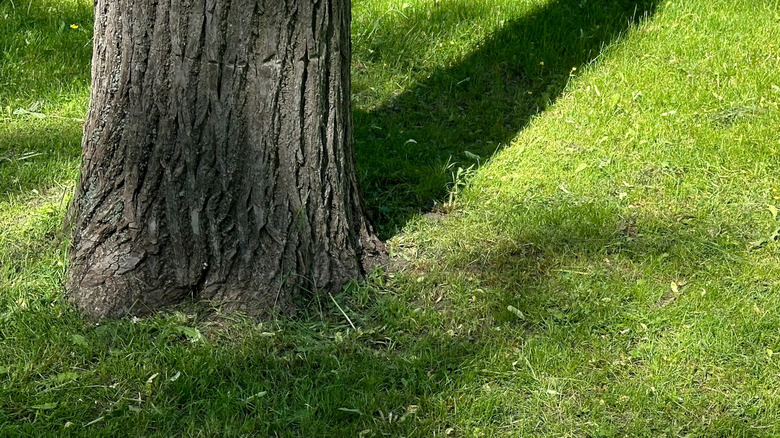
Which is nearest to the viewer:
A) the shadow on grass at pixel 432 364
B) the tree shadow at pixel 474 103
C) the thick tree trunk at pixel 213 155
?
the shadow on grass at pixel 432 364

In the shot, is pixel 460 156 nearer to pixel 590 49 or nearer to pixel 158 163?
pixel 590 49

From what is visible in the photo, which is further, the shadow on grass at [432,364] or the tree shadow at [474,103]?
the tree shadow at [474,103]

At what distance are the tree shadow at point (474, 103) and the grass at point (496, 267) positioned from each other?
0.07 ft

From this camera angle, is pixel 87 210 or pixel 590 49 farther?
pixel 590 49

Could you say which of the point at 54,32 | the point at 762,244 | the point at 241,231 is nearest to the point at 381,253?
the point at 241,231

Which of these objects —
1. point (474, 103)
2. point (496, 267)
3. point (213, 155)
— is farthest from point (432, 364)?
point (474, 103)

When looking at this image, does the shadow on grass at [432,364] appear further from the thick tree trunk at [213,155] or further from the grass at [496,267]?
the thick tree trunk at [213,155]

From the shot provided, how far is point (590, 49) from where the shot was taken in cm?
611

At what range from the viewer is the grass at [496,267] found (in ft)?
10.9

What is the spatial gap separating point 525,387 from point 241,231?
1349 millimetres

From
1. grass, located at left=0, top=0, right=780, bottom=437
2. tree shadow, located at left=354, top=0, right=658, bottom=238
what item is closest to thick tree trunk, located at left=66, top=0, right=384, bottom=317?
grass, located at left=0, top=0, right=780, bottom=437

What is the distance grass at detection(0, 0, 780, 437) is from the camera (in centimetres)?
333

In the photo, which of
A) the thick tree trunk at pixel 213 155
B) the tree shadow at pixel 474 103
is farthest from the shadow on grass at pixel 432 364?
the tree shadow at pixel 474 103

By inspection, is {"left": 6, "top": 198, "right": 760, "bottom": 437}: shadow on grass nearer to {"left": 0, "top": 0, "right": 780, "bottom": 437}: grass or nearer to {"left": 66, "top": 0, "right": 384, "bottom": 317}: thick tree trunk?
{"left": 0, "top": 0, "right": 780, "bottom": 437}: grass
